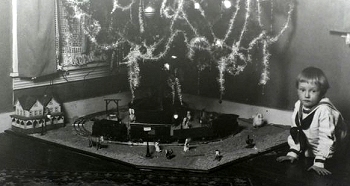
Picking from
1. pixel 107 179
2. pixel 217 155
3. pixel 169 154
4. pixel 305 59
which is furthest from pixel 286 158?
pixel 107 179

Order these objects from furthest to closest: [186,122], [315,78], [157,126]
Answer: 1. [186,122]
2. [157,126]
3. [315,78]

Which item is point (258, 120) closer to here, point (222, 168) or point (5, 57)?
point (222, 168)

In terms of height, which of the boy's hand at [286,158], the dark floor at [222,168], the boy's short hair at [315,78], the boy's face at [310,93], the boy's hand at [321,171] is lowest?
the dark floor at [222,168]

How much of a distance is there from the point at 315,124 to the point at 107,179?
114 centimetres

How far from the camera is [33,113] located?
3.23 m

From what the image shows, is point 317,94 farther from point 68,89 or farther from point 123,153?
point 68,89

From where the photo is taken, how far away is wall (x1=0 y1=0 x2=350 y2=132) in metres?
3.17

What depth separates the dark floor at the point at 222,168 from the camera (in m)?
2.49

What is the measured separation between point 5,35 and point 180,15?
3.68ft

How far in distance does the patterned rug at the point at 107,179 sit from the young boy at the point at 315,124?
1.49ft

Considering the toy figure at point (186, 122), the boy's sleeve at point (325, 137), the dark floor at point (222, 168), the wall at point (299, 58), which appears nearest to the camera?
the dark floor at point (222, 168)

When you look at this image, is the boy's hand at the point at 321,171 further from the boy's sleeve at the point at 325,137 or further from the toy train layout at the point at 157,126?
the toy train layout at the point at 157,126

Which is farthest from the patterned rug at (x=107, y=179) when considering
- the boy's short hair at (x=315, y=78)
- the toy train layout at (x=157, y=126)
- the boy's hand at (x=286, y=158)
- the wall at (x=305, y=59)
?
the wall at (x=305, y=59)

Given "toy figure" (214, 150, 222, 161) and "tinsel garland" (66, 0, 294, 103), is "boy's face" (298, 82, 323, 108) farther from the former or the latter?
"tinsel garland" (66, 0, 294, 103)
